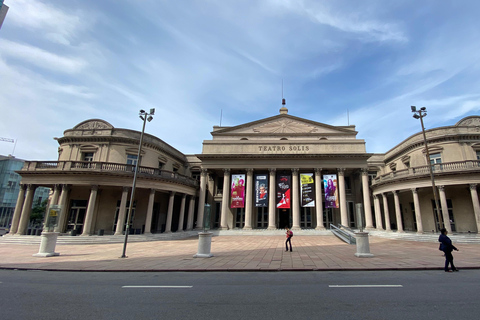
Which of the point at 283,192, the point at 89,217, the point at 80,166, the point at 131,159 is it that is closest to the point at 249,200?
the point at 283,192

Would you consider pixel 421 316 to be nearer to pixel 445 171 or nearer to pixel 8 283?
pixel 8 283

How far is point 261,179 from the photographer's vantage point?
29797 millimetres

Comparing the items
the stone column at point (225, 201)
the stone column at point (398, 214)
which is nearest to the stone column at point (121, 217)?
the stone column at point (225, 201)

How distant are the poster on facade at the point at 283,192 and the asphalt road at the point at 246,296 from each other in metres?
20.0

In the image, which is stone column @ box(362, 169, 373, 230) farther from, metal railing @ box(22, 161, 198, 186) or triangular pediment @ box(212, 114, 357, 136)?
metal railing @ box(22, 161, 198, 186)

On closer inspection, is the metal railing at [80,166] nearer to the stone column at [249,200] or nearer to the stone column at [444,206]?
the stone column at [249,200]

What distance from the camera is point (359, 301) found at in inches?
213

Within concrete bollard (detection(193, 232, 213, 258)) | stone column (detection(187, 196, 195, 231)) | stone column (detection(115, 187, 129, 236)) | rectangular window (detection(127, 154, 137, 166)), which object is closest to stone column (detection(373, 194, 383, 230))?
stone column (detection(187, 196, 195, 231))

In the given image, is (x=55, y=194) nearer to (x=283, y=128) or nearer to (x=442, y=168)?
(x=283, y=128)

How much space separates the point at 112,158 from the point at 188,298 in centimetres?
2455

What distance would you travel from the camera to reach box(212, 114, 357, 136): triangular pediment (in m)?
36.0

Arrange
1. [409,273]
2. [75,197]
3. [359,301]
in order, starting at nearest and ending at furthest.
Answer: [359,301] → [409,273] → [75,197]

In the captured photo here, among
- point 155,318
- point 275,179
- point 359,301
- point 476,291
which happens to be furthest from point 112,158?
point 476,291

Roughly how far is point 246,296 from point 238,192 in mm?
23495
